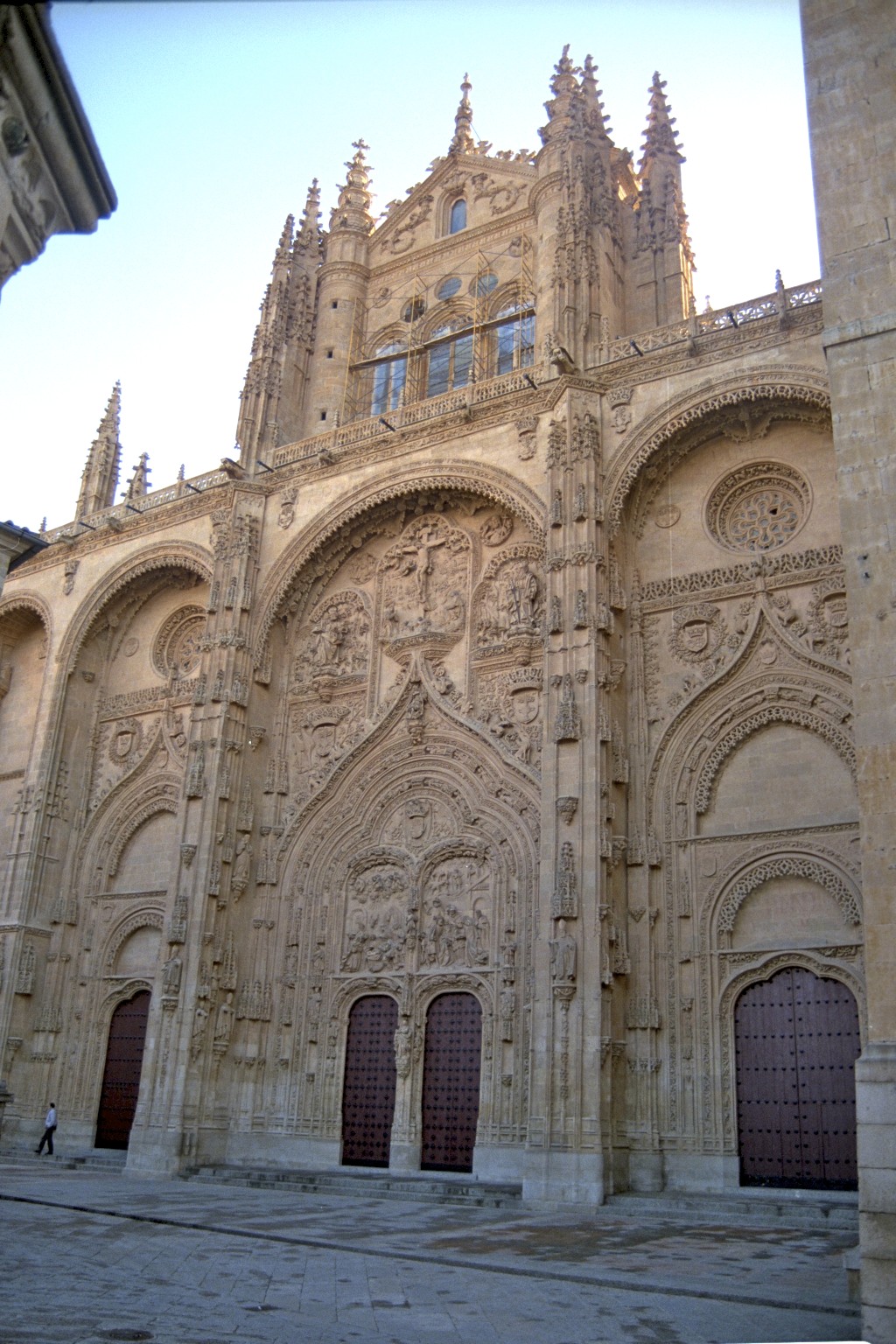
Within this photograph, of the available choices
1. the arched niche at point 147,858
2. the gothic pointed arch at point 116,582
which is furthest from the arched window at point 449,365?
the arched niche at point 147,858

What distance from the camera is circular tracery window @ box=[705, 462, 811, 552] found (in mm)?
17984

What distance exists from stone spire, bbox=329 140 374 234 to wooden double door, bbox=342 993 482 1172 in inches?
714

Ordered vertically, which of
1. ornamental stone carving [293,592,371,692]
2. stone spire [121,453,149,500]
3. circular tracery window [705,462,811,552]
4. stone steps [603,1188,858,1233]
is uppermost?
stone spire [121,453,149,500]

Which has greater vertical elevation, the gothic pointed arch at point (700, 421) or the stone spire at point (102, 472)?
the stone spire at point (102, 472)

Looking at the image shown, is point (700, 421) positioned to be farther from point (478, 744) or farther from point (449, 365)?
point (449, 365)

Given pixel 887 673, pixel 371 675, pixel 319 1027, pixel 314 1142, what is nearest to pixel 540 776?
pixel 371 675

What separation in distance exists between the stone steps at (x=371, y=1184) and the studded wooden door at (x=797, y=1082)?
3384 mm

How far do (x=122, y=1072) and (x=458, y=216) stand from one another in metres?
19.9

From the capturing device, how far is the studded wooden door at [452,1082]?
17609 mm

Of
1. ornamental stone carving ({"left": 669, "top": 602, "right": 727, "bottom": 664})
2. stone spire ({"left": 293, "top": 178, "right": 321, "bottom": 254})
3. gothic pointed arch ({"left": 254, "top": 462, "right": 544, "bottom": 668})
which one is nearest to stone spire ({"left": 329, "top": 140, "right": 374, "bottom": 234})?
stone spire ({"left": 293, "top": 178, "right": 321, "bottom": 254})

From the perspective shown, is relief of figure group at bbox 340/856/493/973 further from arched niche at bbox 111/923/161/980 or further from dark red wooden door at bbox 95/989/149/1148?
dark red wooden door at bbox 95/989/149/1148

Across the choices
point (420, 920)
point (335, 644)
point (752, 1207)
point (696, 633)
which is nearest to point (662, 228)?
point (696, 633)

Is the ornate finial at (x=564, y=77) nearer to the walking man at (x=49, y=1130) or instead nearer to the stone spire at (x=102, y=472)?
the stone spire at (x=102, y=472)

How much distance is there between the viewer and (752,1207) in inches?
554
